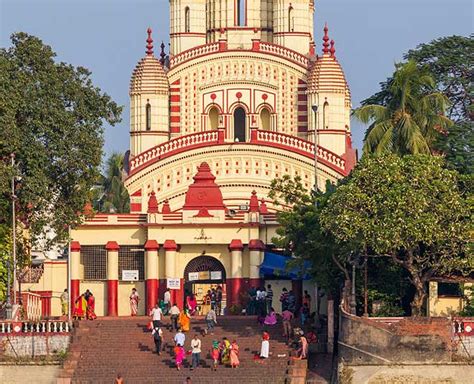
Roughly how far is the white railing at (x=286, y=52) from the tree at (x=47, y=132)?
73.1 feet

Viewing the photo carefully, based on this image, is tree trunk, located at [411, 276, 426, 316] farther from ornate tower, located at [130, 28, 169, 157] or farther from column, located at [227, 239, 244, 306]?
ornate tower, located at [130, 28, 169, 157]

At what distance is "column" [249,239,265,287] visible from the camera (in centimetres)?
9138

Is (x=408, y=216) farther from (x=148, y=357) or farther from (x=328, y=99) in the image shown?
(x=328, y=99)

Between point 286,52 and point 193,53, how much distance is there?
395 cm

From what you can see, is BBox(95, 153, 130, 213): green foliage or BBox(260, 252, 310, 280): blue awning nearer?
BBox(260, 252, 310, 280): blue awning

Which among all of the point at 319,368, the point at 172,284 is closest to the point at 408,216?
the point at 319,368

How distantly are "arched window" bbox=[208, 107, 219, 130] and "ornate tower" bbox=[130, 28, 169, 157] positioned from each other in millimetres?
2127

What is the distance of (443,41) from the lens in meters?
99.7

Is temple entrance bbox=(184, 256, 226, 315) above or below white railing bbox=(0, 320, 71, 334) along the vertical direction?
above

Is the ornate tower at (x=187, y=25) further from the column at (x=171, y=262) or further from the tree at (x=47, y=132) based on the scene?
the tree at (x=47, y=132)

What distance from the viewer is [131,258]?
92.8 metres

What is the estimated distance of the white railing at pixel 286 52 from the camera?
4156 inches

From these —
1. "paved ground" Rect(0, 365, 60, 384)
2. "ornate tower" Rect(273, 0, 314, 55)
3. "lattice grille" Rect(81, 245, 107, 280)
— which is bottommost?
"paved ground" Rect(0, 365, 60, 384)

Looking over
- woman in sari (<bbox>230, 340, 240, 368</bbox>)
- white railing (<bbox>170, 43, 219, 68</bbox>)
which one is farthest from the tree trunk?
white railing (<bbox>170, 43, 219, 68</bbox>)
